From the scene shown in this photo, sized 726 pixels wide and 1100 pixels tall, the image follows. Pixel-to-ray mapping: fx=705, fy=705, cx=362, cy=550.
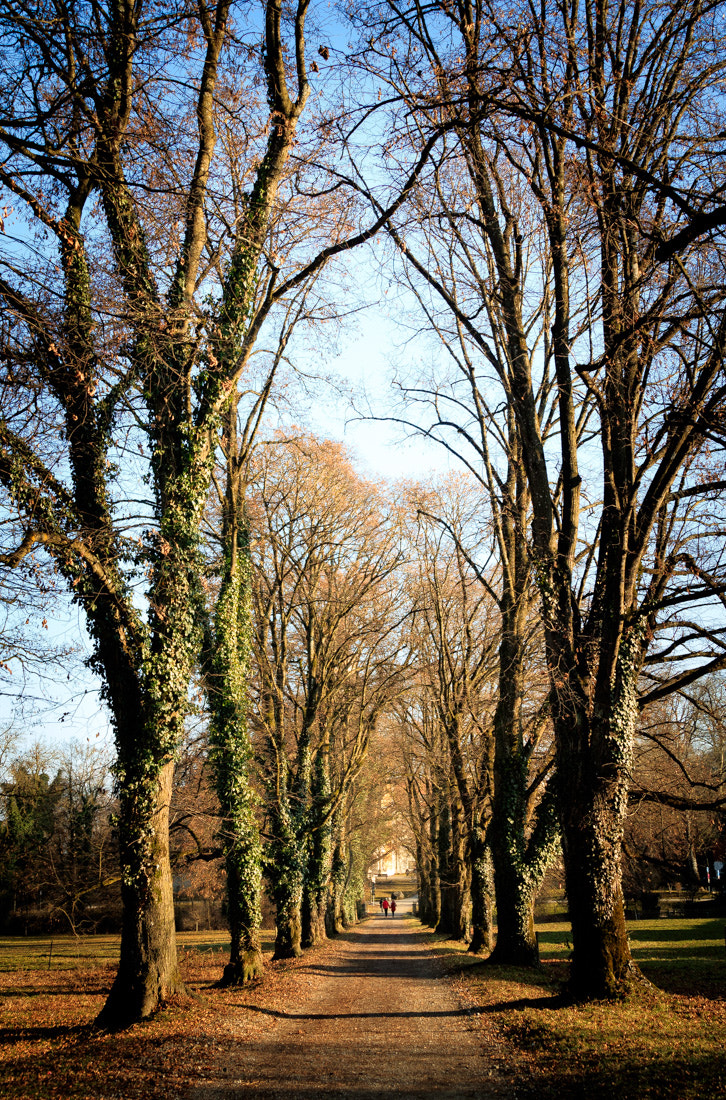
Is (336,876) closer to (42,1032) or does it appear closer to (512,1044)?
(42,1032)

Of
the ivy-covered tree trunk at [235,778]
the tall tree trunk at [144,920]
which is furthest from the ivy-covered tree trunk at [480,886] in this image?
the tall tree trunk at [144,920]

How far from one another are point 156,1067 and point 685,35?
13.4 metres

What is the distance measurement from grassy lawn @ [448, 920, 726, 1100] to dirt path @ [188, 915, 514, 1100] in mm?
407

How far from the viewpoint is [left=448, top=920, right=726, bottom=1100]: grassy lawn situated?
17.8 feet

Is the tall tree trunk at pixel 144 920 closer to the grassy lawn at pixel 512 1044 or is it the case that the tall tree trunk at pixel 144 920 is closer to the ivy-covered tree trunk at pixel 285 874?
the grassy lawn at pixel 512 1044

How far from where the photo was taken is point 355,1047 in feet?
25.3

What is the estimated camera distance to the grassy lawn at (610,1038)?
5.43m

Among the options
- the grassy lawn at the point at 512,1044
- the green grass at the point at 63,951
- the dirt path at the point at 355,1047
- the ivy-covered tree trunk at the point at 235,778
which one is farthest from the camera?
the green grass at the point at 63,951

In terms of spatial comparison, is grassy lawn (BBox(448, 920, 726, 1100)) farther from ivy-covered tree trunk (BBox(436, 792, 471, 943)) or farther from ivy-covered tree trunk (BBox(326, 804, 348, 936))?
ivy-covered tree trunk (BBox(326, 804, 348, 936))

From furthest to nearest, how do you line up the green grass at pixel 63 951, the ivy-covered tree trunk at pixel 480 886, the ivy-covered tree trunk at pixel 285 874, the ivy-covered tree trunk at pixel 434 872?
the ivy-covered tree trunk at pixel 434 872 < the green grass at pixel 63 951 < the ivy-covered tree trunk at pixel 480 886 < the ivy-covered tree trunk at pixel 285 874

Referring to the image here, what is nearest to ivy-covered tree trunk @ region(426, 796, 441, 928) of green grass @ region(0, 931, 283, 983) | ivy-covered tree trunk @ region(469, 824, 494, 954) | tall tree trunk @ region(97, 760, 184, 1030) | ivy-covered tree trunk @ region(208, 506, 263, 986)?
green grass @ region(0, 931, 283, 983)

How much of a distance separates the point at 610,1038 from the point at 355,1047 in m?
2.77

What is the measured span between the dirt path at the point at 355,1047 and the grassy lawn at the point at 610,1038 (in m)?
0.41

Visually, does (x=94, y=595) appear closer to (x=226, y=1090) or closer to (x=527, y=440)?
(x=226, y=1090)
